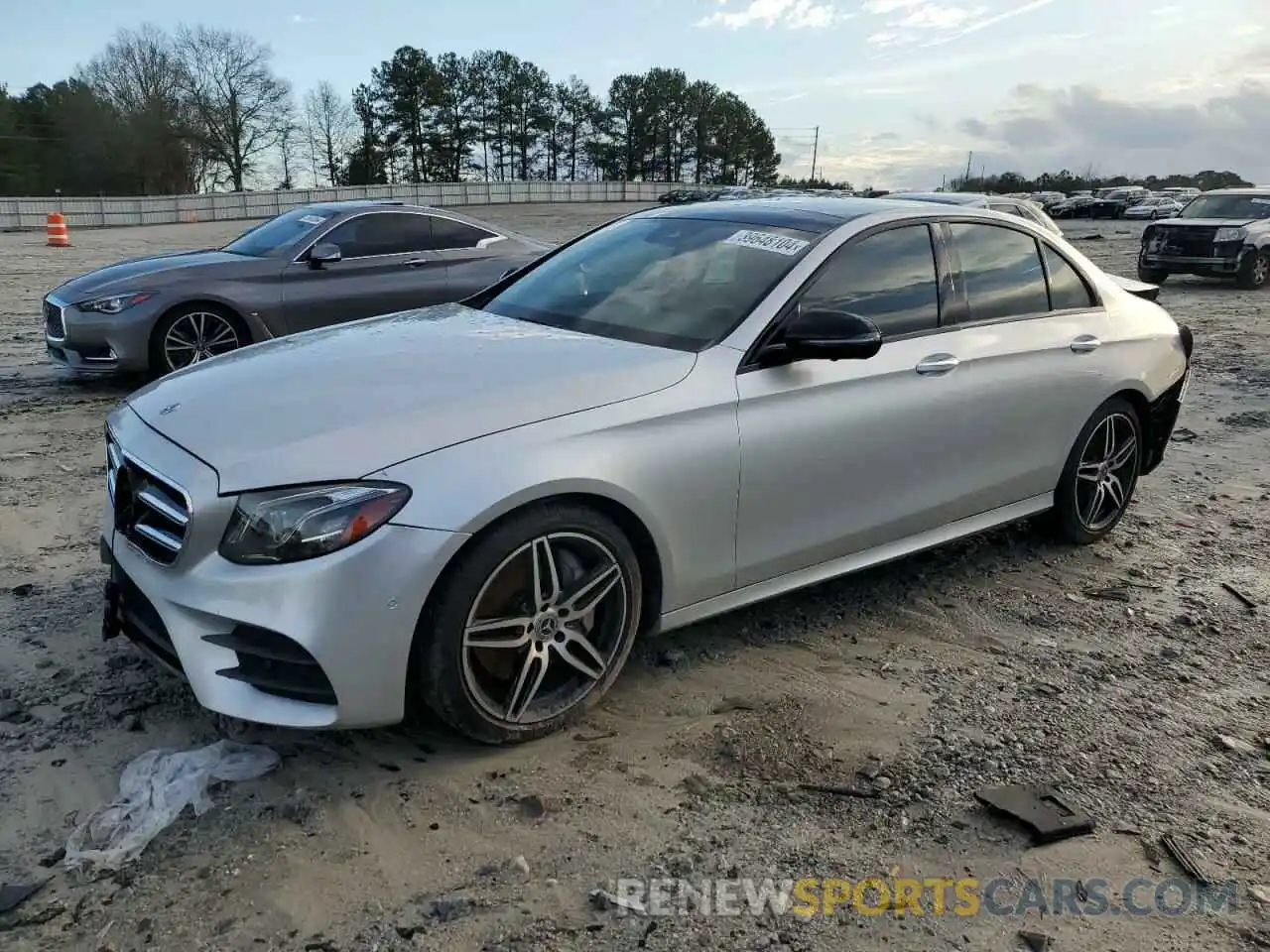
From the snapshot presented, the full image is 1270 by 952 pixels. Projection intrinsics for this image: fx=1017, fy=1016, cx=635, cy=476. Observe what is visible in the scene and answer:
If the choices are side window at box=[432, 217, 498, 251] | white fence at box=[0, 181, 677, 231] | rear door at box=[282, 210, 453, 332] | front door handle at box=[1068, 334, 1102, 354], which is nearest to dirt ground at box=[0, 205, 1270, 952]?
front door handle at box=[1068, 334, 1102, 354]

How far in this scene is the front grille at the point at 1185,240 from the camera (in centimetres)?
1727

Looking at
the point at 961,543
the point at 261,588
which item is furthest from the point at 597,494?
the point at 961,543

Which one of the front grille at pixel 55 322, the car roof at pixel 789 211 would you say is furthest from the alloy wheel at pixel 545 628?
the front grille at pixel 55 322

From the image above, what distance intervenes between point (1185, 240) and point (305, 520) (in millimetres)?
18424

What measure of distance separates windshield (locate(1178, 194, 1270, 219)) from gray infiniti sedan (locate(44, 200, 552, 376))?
567 inches

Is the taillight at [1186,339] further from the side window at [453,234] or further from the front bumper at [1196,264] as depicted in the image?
the front bumper at [1196,264]

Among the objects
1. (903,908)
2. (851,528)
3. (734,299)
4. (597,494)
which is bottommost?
(903,908)

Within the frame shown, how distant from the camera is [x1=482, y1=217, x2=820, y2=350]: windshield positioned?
146 inches

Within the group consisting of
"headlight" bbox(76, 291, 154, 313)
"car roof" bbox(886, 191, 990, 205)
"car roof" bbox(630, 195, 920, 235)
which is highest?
"car roof" bbox(886, 191, 990, 205)

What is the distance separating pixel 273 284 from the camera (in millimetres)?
8320

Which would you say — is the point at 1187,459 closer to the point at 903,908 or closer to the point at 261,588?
the point at 903,908

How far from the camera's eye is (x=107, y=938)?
2.37 meters

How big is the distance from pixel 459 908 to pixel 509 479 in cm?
113

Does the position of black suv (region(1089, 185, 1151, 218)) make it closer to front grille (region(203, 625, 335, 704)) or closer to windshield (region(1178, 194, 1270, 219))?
windshield (region(1178, 194, 1270, 219))
